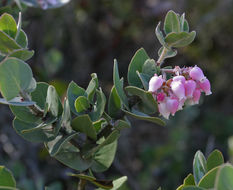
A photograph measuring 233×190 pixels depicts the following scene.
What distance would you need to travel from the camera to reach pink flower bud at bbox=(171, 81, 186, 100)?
2.84ft

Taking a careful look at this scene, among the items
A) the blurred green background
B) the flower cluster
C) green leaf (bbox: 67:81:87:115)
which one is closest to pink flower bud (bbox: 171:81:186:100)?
the flower cluster

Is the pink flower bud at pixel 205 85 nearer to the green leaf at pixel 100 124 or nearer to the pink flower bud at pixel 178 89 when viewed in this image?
the pink flower bud at pixel 178 89

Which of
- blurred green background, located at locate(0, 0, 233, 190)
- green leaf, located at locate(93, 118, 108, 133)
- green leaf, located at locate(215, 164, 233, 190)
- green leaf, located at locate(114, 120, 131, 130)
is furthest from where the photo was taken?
blurred green background, located at locate(0, 0, 233, 190)

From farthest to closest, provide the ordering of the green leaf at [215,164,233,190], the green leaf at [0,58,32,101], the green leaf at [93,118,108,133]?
the green leaf at [93,118,108,133] → the green leaf at [0,58,32,101] → the green leaf at [215,164,233,190]

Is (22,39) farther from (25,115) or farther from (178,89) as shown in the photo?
(178,89)

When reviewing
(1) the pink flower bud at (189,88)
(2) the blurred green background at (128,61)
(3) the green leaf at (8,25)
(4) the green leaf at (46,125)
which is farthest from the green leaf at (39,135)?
(2) the blurred green background at (128,61)

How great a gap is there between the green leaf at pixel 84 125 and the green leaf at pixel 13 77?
14 cm

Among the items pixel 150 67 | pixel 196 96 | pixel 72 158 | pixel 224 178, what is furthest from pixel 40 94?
pixel 224 178

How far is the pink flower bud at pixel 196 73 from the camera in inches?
36.1

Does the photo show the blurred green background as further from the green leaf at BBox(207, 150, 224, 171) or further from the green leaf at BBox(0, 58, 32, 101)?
the green leaf at BBox(0, 58, 32, 101)

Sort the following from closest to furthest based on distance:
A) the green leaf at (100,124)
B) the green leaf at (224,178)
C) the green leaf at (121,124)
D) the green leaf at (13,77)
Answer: the green leaf at (224,178)
the green leaf at (13,77)
the green leaf at (121,124)
the green leaf at (100,124)

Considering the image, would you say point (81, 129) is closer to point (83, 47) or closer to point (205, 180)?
point (205, 180)

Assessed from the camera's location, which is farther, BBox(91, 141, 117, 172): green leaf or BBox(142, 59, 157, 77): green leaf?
BBox(91, 141, 117, 172): green leaf

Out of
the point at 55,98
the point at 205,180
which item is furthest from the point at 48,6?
the point at 205,180
